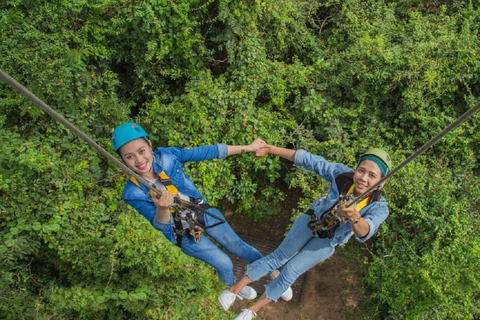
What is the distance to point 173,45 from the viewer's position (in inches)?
225

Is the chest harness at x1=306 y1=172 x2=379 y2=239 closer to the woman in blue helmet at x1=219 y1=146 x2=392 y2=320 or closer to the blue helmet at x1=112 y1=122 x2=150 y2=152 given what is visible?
the woman in blue helmet at x1=219 y1=146 x2=392 y2=320

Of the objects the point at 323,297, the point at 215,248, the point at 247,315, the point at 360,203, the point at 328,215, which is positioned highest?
the point at 360,203

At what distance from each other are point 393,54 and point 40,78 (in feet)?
15.3

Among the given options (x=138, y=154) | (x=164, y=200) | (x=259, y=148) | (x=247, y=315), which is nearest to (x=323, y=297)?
(x=247, y=315)

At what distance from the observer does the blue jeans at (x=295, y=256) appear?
4.07 m

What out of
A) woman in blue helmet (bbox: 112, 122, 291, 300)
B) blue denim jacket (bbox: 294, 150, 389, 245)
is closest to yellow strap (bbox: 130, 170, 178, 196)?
woman in blue helmet (bbox: 112, 122, 291, 300)

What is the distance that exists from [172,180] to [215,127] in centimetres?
175

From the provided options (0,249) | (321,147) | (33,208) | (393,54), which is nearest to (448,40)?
(393,54)

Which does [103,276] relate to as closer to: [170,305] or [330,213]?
[170,305]

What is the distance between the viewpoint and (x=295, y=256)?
4.18 m

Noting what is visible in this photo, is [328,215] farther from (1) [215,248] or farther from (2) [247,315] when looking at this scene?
(2) [247,315]

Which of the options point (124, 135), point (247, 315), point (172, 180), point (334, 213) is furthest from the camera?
point (247, 315)

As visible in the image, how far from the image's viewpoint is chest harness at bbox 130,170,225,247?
3.71m

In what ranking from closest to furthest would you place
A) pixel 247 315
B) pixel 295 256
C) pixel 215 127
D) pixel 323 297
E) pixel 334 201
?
pixel 334 201 < pixel 295 256 < pixel 247 315 < pixel 215 127 < pixel 323 297
